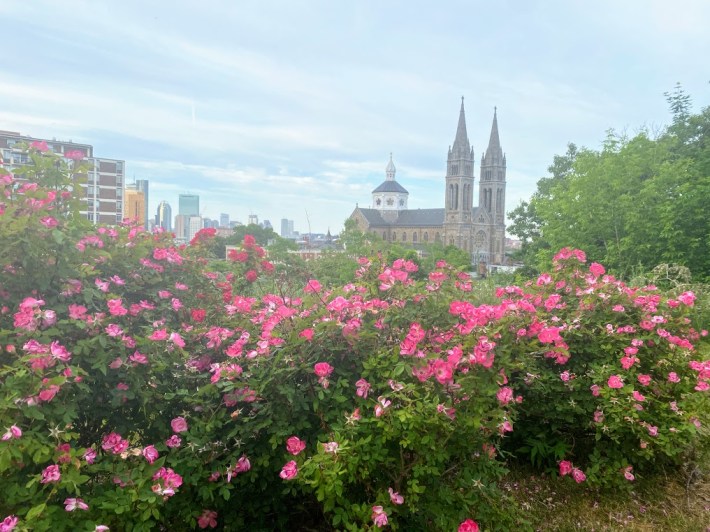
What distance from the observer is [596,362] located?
3.85 m

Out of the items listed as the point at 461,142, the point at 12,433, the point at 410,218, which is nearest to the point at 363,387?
the point at 12,433

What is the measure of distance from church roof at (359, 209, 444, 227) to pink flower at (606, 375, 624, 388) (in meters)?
93.8

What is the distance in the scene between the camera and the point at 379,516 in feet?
7.57

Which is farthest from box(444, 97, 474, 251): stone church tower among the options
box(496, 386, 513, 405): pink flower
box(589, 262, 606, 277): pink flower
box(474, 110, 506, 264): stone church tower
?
box(496, 386, 513, 405): pink flower

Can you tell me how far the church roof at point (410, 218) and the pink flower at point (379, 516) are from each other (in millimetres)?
95091

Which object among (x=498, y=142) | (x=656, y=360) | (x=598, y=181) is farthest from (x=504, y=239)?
(x=656, y=360)

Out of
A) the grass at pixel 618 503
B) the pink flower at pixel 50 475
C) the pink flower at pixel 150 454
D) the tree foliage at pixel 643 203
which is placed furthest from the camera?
the tree foliage at pixel 643 203

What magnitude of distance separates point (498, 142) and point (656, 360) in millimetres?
94599

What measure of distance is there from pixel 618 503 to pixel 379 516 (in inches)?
95.2

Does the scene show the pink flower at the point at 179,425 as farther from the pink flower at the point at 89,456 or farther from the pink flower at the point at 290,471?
the pink flower at the point at 290,471

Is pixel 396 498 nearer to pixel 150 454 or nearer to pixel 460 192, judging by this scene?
pixel 150 454

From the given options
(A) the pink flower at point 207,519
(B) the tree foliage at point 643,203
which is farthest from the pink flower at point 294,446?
(B) the tree foliage at point 643,203

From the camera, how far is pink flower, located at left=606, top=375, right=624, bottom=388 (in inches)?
139

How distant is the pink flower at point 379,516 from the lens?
7.53 feet
